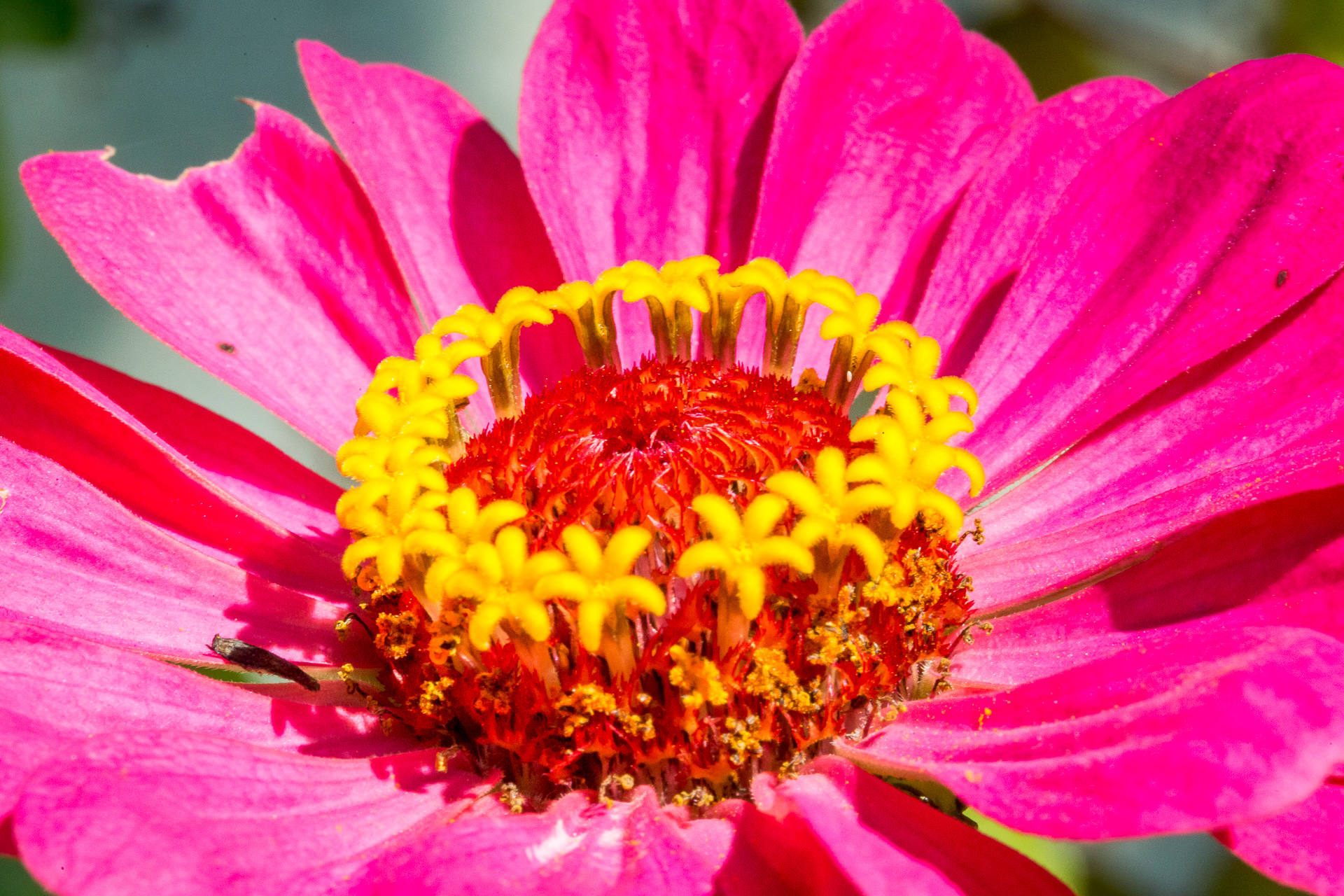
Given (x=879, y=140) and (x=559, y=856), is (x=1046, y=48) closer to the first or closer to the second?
(x=879, y=140)

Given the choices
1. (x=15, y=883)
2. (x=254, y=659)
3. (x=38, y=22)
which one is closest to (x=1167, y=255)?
(x=254, y=659)

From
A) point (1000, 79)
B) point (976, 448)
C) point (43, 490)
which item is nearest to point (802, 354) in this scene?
point (976, 448)

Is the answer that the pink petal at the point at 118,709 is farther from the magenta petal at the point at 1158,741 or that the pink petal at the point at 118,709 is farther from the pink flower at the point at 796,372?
the magenta petal at the point at 1158,741

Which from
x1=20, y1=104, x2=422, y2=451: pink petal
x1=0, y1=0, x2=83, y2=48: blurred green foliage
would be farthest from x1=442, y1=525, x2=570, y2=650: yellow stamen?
x1=0, y1=0, x2=83, y2=48: blurred green foliage

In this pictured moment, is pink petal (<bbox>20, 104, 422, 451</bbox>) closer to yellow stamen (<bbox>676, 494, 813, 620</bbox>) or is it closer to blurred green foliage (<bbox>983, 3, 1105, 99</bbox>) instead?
yellow stamen (<bbox>676, 494, 813, 620</bbox>)

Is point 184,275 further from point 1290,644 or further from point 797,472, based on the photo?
point 1290,644
